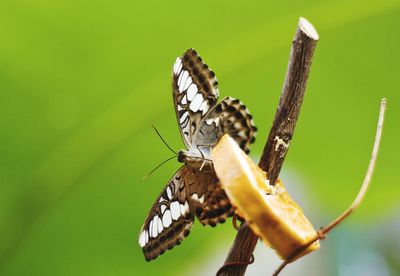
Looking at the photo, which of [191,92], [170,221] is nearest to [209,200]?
[170,221]

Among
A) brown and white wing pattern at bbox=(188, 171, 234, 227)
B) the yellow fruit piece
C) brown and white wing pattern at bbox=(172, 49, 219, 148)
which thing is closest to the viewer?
the yellow fruit piece

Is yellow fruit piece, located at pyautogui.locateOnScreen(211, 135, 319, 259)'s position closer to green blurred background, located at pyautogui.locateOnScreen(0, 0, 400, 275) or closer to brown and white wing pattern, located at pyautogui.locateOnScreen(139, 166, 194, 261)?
brown and white wing pattern, located at pyautogui.locateOnScreen(139, 166, 194, 261)

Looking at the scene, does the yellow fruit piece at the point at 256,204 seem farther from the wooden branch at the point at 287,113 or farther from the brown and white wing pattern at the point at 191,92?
the brown and white wing pattern at the point at 191,92

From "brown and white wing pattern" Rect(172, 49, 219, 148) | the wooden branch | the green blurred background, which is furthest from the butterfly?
the wooden branch

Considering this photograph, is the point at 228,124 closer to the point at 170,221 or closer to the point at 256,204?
the point at 170,221

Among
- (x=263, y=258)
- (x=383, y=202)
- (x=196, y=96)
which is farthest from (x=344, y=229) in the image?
(x=196, y=96)

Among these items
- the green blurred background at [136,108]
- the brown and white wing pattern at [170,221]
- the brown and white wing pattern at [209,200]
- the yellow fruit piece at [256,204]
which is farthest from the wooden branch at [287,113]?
the green blurred background at [136,108]
